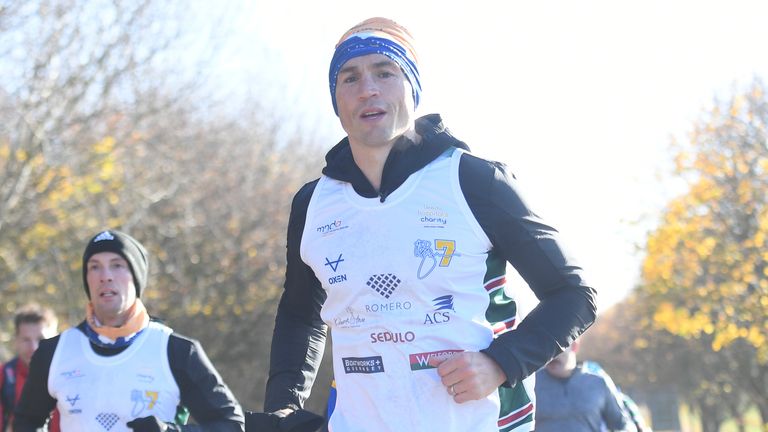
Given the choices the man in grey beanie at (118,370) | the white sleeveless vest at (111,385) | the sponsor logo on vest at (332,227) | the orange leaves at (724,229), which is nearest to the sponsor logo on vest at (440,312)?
the sponsor logo on vest at (332,227)

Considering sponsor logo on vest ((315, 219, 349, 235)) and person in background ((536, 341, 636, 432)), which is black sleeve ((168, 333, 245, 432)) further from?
person in background ((536, 341, 636, 432))

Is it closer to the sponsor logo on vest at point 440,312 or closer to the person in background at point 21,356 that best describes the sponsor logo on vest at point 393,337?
the sponsor logo on vest at point 440,312

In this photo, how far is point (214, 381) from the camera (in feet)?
16.9

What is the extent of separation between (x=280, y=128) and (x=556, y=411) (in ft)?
53.7

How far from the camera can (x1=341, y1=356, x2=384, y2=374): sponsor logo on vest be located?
3068mm

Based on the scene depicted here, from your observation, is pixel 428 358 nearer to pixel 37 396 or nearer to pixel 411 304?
pixel 411 304

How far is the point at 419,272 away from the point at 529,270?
0.31 metres

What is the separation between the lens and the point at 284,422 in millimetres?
3178

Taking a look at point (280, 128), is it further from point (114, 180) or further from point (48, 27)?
point (48, 27)

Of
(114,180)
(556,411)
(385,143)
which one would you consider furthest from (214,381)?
(114,180)

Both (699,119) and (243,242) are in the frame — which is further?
(243,242)

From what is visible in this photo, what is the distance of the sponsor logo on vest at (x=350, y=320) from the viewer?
3.12 meters

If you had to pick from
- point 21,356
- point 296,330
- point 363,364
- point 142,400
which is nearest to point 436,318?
point 363,364

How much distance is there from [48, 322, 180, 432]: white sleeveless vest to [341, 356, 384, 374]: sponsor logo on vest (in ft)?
7.22
